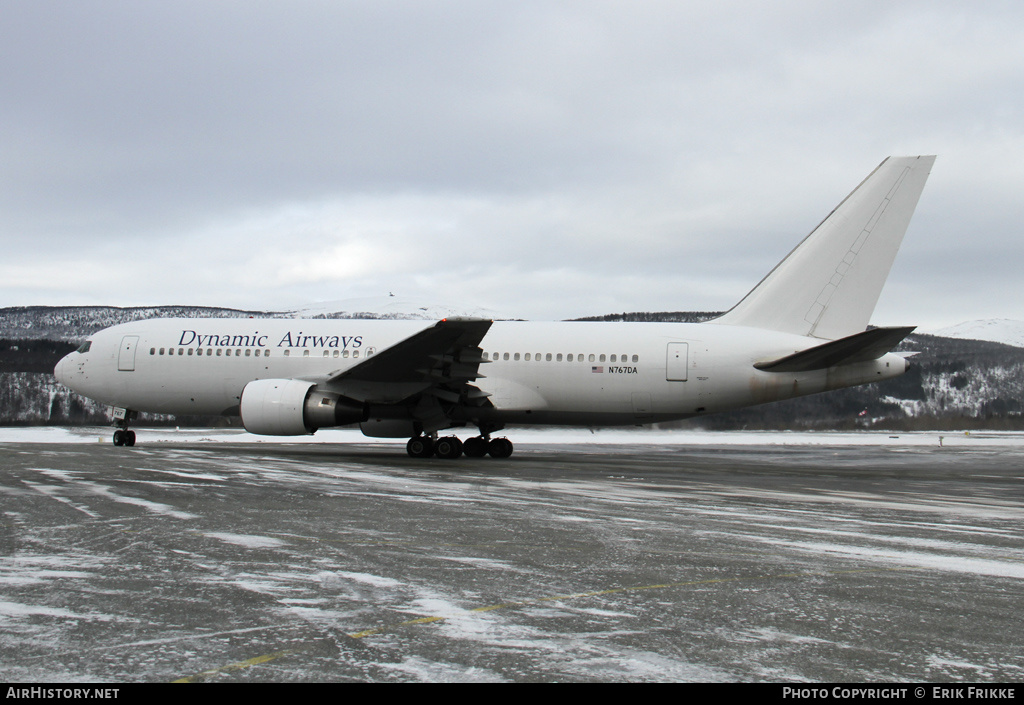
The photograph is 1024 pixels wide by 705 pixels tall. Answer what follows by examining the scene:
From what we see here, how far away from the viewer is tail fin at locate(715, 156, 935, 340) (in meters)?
19.4

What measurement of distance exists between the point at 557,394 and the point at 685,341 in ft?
11.6

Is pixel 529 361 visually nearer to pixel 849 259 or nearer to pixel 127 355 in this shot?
pixel 849 259

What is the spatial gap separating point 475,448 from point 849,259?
1056cm

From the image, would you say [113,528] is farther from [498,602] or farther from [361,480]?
[361,480]

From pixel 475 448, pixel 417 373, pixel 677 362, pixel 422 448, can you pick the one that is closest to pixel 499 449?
pixel 475 448

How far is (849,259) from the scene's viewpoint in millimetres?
19734

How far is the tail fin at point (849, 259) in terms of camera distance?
19359 millimetres

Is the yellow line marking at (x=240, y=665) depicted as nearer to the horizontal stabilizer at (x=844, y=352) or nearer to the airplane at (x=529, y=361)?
the airplane at (x=529, y=361)

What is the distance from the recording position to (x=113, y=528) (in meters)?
8.01

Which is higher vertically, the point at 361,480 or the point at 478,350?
the point at 478,350

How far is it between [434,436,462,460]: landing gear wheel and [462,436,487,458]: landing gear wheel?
4.20 ft

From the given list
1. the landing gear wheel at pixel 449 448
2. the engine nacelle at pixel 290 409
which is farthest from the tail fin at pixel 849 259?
the engine nacelle at pixel 290 409

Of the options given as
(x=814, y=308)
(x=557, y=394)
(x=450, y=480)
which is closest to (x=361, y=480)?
(x=450, y=480)

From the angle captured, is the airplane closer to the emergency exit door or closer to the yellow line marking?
the emergency exit door
